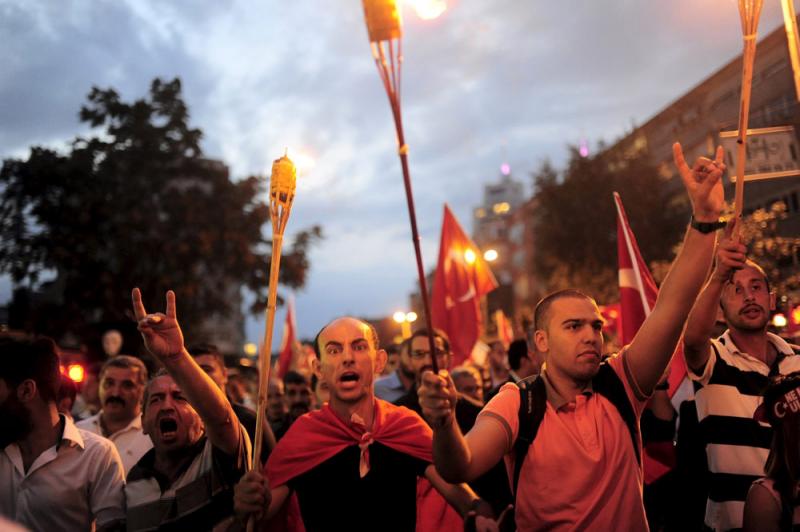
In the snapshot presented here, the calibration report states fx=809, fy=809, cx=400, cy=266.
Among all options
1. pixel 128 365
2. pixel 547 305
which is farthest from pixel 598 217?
pixel 547 305

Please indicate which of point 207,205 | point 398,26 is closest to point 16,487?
point 398,26

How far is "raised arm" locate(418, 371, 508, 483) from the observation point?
9.24ft

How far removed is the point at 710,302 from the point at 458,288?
23.3 feet

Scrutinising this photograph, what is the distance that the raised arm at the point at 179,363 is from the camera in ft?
11.7

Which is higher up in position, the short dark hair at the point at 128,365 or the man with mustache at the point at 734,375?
the short dark hair at the point at 128,365

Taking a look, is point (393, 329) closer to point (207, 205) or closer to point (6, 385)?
point (207, 205)

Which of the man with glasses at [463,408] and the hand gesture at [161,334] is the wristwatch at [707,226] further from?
the hand gesture at [161,334]

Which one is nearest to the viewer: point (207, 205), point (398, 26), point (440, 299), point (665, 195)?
point (398, 26)

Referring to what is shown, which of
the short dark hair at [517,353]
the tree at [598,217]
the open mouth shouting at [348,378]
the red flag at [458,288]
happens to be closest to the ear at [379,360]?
the open mouth shouting at [348,378]

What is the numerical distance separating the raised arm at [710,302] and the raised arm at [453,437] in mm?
1268

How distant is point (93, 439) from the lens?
4242mm

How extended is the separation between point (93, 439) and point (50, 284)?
2476 cm

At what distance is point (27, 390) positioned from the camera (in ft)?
13.5

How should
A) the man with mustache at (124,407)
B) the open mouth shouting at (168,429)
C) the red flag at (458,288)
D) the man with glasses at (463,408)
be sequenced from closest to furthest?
1. the open mouth shouting at (168,429)
2. the man with glasses at (463,408)
3. the man with mustache at (124,407)
4. the red flag at (458,288)
